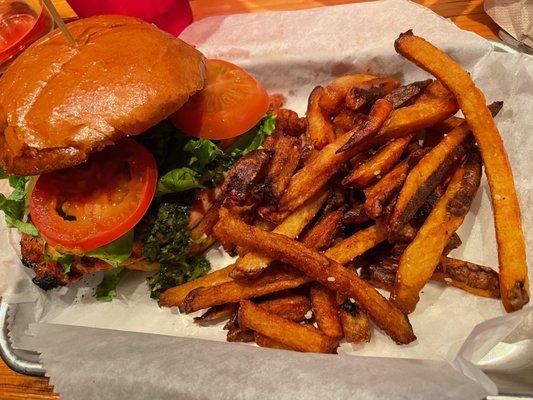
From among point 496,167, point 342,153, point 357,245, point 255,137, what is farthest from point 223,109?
point 496,167

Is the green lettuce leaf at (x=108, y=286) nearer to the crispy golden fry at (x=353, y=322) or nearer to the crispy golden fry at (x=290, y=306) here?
the crispy golden fry at (x=290, y=306)

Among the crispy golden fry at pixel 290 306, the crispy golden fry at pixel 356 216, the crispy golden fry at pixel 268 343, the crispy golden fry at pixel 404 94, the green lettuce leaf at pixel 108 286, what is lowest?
the green lettuce leaf at pixel 108 286

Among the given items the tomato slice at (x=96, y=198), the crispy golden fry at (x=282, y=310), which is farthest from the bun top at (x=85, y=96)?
the crispy golden fry at (x=282, y=310)

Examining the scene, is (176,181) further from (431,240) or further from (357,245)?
(431,240)

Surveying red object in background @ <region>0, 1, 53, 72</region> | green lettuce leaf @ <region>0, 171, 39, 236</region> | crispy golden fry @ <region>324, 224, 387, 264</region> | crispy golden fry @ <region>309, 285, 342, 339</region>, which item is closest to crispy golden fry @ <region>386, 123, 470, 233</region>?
crispy golden fry @ <region>324, 224, 387, 264</region>

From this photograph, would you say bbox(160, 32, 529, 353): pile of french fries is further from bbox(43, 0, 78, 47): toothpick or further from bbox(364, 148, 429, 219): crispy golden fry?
bbox(43, 0, 78, 47): toothpick

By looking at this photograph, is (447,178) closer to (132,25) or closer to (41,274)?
(132,25)
